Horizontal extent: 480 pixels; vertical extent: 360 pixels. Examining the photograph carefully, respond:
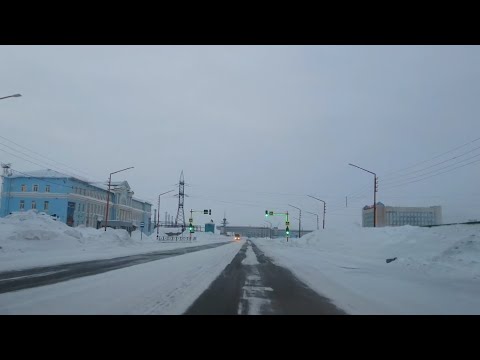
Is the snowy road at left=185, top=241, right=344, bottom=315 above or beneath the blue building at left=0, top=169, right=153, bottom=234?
beneath

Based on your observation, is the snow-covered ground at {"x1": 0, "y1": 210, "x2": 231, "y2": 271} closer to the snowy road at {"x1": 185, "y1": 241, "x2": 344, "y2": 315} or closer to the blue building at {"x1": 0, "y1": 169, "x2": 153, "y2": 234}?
the snowy road at {"x1": 185, "y1": 241, "x2": 344, "y2": 315}

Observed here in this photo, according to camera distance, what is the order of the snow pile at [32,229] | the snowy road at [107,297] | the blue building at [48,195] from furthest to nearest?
1. the blue building at [48,195]
2. the snow pile at [32,229]
3. the snowy road at [107,297]

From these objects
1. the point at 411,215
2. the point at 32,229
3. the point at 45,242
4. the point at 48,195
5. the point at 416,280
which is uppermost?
the point at 48,195

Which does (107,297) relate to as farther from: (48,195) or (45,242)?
(48,195)

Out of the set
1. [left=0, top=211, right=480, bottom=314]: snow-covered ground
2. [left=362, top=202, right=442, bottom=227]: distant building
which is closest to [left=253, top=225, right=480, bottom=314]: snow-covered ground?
[left=0, top=211, right=480, bottom=314]: snow-covered ground

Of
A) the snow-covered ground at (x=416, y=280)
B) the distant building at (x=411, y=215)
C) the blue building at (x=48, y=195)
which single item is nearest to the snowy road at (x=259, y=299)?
the snow-covered ground at (x=416, y=280)

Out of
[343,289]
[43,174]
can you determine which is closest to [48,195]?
[43,174]

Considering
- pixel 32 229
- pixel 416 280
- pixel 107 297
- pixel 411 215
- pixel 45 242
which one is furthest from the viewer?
pixel 411 215

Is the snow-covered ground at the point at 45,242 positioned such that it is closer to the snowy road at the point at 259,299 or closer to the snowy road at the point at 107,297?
the snowy road at the point at 107,297

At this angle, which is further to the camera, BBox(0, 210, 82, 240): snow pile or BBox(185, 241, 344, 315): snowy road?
BBox(0, 210, 82, 240): snow pile

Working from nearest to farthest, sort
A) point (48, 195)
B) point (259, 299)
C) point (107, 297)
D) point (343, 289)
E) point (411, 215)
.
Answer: point (107, 297) < point (259, 299) < point (343, 289) < point (48, 195) < point (411, 215)

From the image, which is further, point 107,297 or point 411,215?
point 411,215
